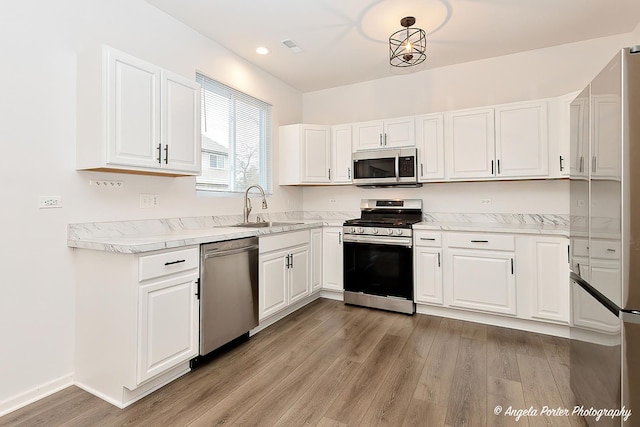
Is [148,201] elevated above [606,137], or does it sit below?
below

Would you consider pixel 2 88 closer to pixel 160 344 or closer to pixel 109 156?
pixel 109 156

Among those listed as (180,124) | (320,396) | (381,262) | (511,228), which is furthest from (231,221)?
(511,228)

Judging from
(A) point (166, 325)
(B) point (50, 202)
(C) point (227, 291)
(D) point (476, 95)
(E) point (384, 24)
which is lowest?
(A) point (166, 325)

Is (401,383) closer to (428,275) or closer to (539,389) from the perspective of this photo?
(539,389)

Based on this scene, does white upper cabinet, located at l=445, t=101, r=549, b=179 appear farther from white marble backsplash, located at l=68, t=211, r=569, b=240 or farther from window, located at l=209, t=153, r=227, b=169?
window, located at l=209, t=153, r=227, b=169

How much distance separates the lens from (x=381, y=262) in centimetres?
363

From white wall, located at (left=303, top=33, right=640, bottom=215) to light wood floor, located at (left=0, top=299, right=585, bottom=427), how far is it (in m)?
1.45

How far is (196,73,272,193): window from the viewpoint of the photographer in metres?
3.29

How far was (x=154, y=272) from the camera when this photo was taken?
6.57 ft

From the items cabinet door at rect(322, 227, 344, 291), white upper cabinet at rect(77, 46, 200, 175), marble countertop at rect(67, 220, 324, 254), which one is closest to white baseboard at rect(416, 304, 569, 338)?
cabinet door at rect(322, 227, 344, 291)

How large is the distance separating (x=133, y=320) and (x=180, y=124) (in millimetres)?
1501

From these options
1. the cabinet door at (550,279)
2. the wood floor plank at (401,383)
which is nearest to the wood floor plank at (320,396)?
the wood floor plank at (401,383)

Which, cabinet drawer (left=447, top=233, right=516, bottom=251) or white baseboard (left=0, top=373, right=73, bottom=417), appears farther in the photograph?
cabinet drawer (left=447, top=233, right=516, bottom=251)

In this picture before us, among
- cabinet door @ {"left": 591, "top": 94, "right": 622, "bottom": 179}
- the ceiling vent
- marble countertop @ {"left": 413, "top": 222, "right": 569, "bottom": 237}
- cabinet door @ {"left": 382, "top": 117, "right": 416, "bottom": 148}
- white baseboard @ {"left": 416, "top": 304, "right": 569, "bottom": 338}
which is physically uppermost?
the ceiling vent
